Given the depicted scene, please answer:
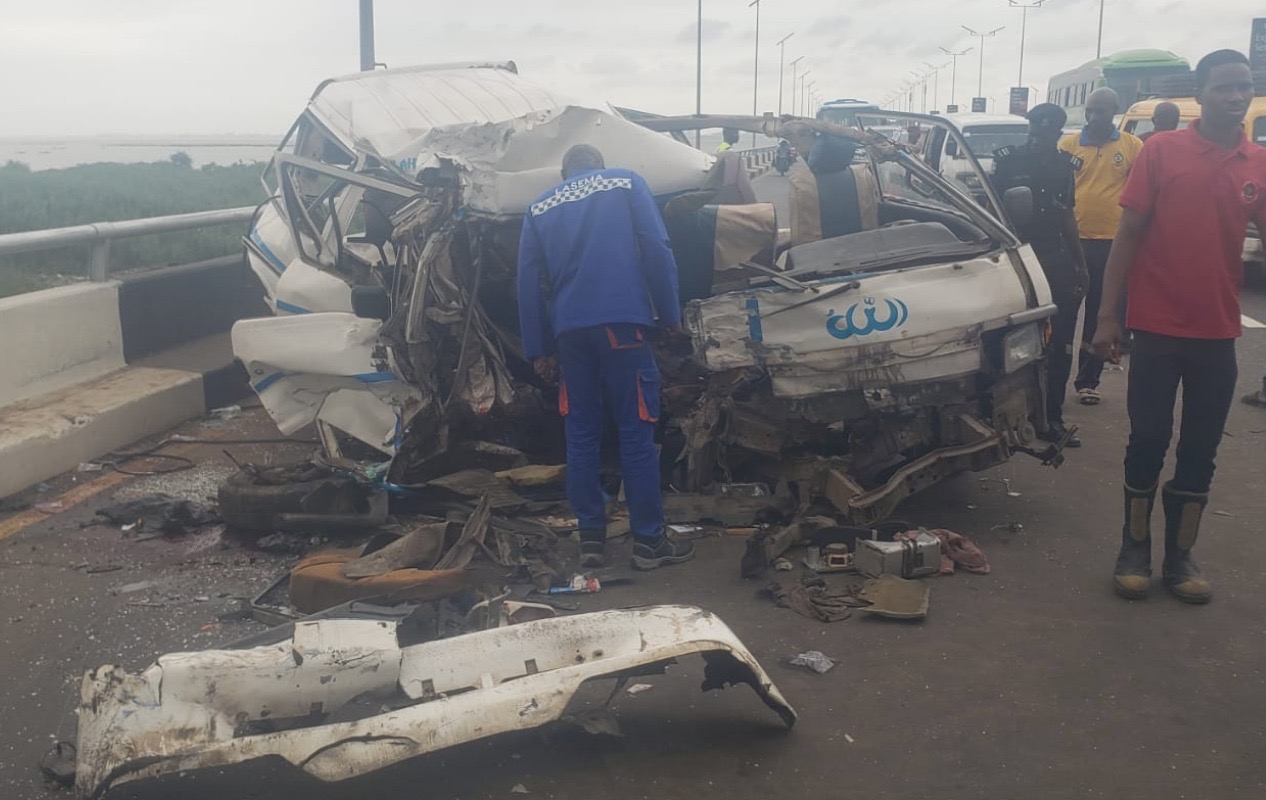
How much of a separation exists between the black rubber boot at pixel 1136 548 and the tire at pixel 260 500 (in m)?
3.34

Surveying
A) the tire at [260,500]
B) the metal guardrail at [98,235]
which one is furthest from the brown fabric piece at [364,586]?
the metal guardrail at [98,235]

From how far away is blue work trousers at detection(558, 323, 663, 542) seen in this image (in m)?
4.99

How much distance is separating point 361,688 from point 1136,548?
297 centimetres

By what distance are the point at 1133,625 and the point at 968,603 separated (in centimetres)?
58

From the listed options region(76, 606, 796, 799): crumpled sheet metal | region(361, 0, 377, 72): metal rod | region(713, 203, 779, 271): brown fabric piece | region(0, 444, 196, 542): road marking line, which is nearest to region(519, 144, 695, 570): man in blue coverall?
region(713, 203, 779, 271): brown fabric piece

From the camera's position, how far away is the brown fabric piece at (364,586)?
444 cm

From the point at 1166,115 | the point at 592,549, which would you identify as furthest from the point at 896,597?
the point at 1166,115

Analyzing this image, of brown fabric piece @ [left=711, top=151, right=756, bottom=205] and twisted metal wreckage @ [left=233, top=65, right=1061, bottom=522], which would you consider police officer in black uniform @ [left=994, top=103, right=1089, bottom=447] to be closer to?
twisted metal wreckage @ [left=233, top=65, right=1061, bottom=522]

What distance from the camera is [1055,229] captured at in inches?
261

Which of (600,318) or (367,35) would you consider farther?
(367,35)

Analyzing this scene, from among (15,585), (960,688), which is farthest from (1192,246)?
(15,585)

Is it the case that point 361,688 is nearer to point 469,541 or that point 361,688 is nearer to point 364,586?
point 364,586

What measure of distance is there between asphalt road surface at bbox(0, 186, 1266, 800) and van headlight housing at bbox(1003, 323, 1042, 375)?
76 centimetres

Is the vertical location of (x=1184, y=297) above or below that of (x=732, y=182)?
below
